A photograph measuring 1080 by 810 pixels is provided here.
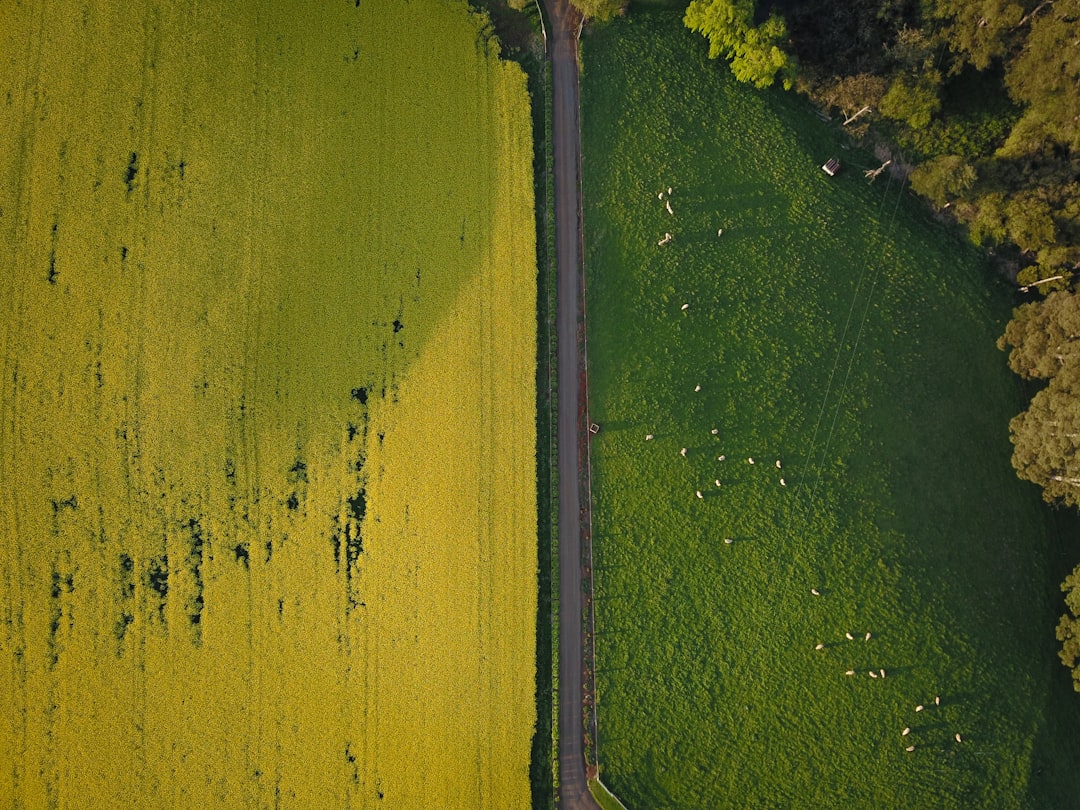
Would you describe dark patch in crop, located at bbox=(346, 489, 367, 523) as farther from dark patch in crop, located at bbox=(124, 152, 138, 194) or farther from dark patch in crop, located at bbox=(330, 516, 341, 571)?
dark patch in crop, located at bbox=(124, 152, 138, 194)

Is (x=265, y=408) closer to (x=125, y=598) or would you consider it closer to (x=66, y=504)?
Result: (x=66, y=504)

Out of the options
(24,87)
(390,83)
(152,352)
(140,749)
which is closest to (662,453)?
(390,83)

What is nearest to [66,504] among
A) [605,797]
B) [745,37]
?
[605,797]

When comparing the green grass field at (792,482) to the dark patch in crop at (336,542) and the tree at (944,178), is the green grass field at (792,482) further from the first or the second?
the dark patch in crop at (336,542)

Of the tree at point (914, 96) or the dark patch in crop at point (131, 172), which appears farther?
the dark patch in crop at point (131, 172)

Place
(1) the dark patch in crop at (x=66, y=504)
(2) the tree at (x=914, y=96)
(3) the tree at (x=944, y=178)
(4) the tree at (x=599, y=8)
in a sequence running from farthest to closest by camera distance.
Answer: (1) the dark patch in crop at (x=66, y=504) < (4) the tree at (x=599, y=8) < (2) the tree at (x=914, y=96) < (3) the tree at (x=944, y=178)

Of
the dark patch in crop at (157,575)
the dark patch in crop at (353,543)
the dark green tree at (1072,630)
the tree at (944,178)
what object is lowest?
the dark green tree at (1072,630)

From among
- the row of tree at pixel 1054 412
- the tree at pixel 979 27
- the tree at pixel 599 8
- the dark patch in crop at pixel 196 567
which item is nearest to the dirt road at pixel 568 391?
the tree at pixel 599 8
